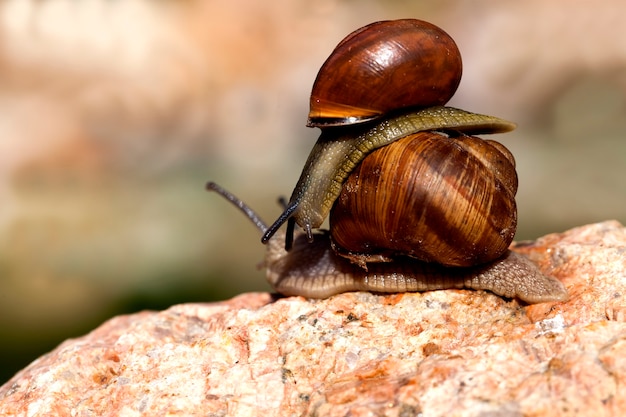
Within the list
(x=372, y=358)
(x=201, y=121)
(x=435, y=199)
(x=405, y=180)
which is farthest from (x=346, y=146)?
(x=201, y=121)

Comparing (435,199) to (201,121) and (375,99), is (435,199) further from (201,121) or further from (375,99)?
(201,121)

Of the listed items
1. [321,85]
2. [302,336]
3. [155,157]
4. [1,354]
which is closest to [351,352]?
[302,336]

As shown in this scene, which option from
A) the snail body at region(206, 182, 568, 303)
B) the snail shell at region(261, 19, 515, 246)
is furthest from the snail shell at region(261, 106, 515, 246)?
the snail body at region(206, 182, 568, 303)

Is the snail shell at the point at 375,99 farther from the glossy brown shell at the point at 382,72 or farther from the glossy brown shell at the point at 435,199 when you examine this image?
the glossy brown shell at the point at 435,199

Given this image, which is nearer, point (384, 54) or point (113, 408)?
point (113, 408)

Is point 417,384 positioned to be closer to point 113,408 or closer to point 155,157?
point 113,408

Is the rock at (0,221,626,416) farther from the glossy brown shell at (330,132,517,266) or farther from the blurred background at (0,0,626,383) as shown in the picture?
the blurred background at (0,0,626,383)
